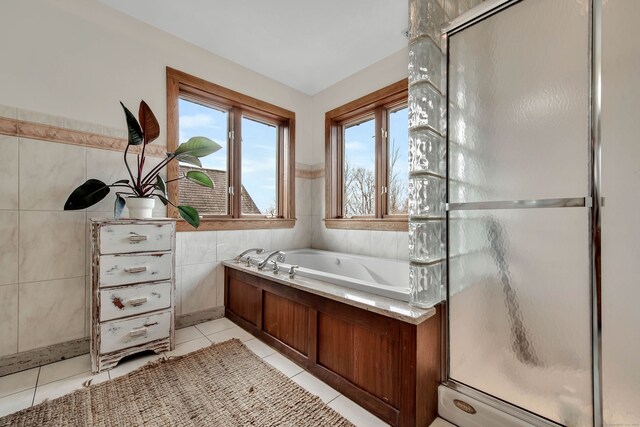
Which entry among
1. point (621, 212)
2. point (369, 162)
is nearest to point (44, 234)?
point (369, 162)

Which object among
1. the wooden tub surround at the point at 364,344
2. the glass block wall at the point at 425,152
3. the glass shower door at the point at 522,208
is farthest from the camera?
the glass block wall at the point at 425,152

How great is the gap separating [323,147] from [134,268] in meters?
2.27

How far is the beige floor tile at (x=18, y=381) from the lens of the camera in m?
1.51

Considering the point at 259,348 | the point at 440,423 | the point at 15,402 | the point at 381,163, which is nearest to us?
the point at 440,423

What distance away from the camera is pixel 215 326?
239 centimetres

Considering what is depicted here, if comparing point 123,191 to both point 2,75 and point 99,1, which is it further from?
point 99,1

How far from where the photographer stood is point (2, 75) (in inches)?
65.1

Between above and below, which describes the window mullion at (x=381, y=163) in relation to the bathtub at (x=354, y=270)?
above

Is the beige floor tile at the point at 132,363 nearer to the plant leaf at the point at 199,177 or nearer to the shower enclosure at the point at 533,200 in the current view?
the plant leaf at the point at 199,177

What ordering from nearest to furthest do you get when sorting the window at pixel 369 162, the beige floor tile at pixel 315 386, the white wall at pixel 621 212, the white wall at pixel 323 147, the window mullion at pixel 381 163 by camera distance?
the white wall at pixel 621 212 < the beige floor tile at pixel 315 386 < the white wall at pixel 323 147 < the window at pixel 369 162 < the window mullion at pixel 381 163

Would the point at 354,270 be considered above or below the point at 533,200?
below

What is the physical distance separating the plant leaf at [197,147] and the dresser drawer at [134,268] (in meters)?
0.75

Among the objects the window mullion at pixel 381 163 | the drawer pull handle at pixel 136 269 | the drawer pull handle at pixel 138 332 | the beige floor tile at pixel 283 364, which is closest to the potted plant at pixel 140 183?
the drawer pull handle at pixel 136 269

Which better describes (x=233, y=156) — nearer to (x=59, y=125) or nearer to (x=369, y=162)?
(x=59, y=125)
